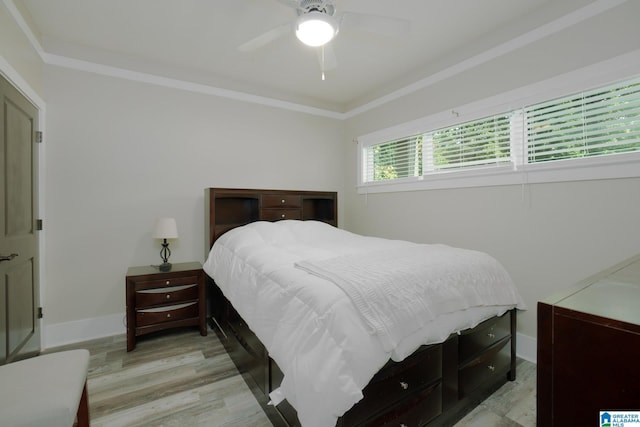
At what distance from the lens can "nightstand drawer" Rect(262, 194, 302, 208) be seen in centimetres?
330

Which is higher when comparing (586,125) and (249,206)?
(586,125)

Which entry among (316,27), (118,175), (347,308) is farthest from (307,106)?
(347,308)

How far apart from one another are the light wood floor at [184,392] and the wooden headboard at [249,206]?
1.08 metres

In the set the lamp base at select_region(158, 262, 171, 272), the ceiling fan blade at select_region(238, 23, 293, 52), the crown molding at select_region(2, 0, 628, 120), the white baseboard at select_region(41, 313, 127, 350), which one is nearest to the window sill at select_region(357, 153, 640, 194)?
the crown molding at select_region(2, 0, 628, 120)

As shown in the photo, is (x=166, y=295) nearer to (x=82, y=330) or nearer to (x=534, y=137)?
(x=82, y=330)

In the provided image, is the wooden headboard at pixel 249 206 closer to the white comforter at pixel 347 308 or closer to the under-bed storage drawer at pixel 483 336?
the white comforter at pixel 347 308

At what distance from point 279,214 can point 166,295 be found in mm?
1408

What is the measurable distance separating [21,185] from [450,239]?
355 cm

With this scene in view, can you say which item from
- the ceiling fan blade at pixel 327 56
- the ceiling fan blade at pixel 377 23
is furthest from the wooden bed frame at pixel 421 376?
the ceiling fan blade at pixel 327 56

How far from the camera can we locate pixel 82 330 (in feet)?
8.72

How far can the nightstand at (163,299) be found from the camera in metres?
2.48

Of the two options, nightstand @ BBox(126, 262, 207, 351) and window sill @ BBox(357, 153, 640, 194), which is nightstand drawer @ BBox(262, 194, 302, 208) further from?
window sill @ BBox(357, 153, 640, 194)

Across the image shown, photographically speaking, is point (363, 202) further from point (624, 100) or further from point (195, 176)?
point (624, 100)

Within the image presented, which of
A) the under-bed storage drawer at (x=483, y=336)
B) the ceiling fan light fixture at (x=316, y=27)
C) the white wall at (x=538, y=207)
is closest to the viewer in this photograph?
the under-bed storage drawer at (x=483, y=336)
